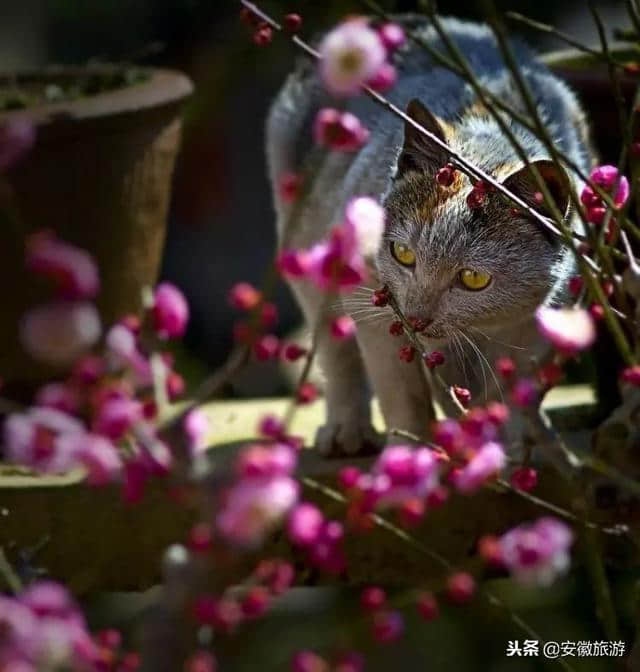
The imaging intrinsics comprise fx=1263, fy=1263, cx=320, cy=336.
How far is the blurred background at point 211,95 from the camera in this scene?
3938 millimetres

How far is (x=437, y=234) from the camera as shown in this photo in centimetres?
172

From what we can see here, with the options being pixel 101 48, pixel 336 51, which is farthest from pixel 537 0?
pixel 336 51

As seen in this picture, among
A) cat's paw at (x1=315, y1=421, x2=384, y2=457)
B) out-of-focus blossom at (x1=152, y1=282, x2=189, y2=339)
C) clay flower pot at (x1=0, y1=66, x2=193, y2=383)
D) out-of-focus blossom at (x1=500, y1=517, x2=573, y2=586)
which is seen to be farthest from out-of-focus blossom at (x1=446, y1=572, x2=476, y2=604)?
clay flower pot at (x1=0, y1=66, x2=193, y2=383)

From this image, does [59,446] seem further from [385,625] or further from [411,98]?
[411,98]

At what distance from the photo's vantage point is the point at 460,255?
67.4 inches

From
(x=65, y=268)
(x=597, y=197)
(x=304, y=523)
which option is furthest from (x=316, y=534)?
(x=597, y=197)

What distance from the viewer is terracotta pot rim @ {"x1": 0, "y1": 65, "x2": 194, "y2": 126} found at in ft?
7.65

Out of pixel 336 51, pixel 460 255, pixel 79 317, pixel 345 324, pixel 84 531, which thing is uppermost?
pixel 336 51

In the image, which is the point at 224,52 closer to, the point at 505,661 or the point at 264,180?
the point at 264,180

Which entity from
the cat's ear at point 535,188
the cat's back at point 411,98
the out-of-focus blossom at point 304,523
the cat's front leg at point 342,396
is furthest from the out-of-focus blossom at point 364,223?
the cat's front leg at point 342,396

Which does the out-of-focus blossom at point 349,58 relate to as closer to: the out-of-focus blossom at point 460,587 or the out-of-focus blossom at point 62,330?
the out-of-focus blossom at point 62,330

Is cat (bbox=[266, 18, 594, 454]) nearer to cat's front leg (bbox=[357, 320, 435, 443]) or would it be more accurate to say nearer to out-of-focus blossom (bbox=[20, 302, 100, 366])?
cat's front leg (bbox=[357, 320, 435, 443])

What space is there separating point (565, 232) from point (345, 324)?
0.81ft

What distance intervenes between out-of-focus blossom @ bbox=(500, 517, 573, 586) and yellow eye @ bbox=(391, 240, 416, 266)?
0.79m
